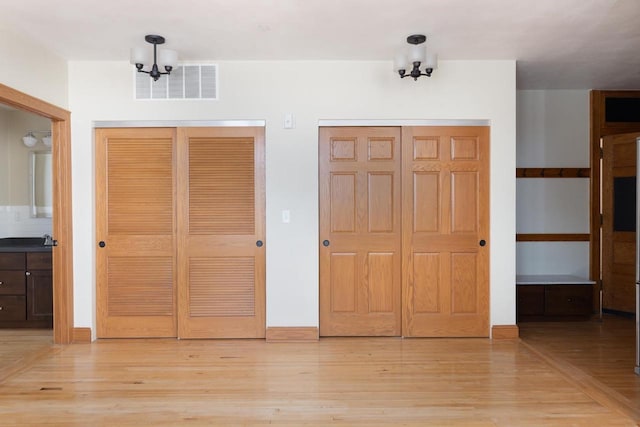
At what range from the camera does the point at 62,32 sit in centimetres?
327

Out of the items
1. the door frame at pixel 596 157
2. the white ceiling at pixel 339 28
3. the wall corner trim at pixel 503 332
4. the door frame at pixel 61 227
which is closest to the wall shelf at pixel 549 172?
the door frame at pixel 596 157

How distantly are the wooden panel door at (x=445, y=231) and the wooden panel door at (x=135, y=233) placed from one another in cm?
212

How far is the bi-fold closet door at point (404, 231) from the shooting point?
401 centimetres

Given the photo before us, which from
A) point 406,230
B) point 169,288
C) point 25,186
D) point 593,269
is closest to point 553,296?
point 593,269

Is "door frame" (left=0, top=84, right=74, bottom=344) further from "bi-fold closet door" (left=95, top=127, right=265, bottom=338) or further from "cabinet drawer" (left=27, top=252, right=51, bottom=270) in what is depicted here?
"cabinet drawer" (left=27, top=252, right=51, bottom=270)

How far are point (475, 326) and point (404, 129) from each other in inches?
74.1

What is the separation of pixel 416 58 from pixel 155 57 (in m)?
2.01

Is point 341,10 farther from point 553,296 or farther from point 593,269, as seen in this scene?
point 593,269

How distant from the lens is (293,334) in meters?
3.98

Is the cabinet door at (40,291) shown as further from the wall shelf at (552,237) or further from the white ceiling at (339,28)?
the wall shelf at (552,237)

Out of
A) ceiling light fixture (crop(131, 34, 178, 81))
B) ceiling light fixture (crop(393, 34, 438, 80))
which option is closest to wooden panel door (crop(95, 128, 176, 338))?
ceiling light fixture (crop(131, 34, 178, 81))

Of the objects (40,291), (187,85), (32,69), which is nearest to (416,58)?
(187,85)

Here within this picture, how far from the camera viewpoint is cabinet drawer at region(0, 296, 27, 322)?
4.32 metres

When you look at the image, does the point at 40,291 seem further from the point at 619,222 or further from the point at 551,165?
the point at 619,222
